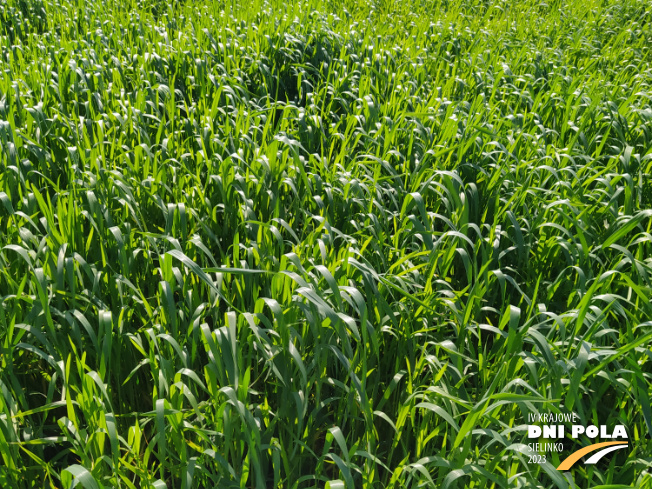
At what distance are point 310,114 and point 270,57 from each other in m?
1.07

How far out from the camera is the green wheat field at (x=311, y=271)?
1552mm

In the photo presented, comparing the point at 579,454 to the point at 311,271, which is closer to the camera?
the point at 579,454

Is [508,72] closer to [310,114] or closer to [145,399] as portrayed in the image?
[310,114]

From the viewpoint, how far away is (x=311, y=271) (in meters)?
2.04

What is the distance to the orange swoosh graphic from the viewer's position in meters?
1.58

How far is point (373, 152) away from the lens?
121 inches

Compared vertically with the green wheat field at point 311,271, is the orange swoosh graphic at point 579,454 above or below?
below

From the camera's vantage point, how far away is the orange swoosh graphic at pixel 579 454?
158 cm

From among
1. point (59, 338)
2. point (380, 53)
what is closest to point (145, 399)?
point (59, 338)

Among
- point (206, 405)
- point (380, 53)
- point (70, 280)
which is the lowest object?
point (206, 405)

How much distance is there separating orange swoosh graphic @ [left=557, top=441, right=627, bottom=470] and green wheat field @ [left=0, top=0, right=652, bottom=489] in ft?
0.14

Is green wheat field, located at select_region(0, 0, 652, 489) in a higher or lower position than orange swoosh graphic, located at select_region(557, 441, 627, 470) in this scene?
higher

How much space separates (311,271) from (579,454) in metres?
1.01

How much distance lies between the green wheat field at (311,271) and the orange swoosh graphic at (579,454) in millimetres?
44
